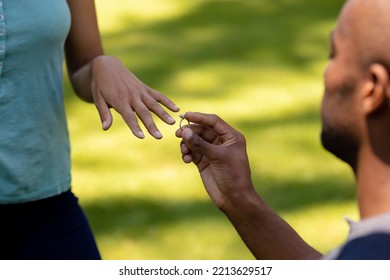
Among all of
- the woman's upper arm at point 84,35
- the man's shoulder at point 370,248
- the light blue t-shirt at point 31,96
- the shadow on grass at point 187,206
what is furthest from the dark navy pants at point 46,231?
the shadow on grass at point 187,206

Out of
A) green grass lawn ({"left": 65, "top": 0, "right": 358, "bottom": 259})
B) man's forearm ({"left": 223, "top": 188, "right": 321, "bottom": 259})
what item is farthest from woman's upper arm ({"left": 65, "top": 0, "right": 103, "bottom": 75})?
green grass lawn ({"left": 65, "top": 0, "right": 358, "bottom": 259})

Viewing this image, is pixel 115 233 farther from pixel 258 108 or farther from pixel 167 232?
pixel 258 108

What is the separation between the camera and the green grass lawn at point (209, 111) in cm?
453

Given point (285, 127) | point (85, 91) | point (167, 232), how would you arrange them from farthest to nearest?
point (285, 127)
point (167, 232)
point (85, 91)

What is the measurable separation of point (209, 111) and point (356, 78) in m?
3.88

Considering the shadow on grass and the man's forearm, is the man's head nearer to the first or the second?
the man's forearm

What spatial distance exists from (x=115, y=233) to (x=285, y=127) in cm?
155

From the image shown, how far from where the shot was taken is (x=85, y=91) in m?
2.96

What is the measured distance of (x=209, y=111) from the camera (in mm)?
5855

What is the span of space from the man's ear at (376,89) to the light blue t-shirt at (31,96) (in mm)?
1079

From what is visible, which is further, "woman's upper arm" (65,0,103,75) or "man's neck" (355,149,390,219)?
"woman's upper arm" (65,0,103,75)

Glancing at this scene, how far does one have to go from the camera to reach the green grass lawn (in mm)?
4531

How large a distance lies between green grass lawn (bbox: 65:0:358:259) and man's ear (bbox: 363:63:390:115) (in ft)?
7.92

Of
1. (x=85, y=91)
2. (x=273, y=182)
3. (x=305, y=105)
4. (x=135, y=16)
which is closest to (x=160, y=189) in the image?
(x=273, y=182)
